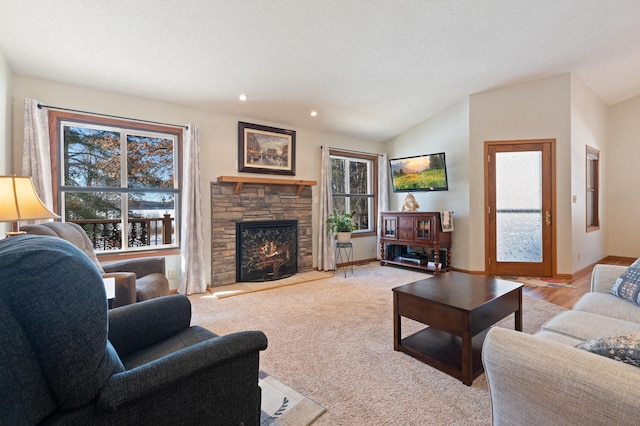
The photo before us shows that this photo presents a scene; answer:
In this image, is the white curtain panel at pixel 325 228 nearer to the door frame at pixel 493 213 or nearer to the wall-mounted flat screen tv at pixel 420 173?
the wall-mounted flat screen tv at pixel 420 173

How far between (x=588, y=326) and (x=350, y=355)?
1433 millimetres

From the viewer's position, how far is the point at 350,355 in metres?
2.23

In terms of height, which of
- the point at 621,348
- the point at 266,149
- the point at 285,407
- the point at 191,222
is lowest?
the point at 285,407

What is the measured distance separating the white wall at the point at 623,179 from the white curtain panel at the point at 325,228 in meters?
5.08

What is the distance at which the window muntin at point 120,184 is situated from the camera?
332 centimetres

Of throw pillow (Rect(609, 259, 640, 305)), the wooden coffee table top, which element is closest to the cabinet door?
the wooden coffee table top

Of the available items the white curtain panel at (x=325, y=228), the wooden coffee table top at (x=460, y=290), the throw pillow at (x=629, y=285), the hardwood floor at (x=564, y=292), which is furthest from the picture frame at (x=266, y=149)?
the throw pillow at (x=629, y=285)

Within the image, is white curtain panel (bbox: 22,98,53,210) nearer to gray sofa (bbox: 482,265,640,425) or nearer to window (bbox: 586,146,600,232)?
gray sofa (bbox: 482,265,640,425)

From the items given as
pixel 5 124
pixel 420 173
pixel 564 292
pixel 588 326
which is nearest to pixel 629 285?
pixel 588 326

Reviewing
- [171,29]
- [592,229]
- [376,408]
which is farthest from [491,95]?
[376,408]

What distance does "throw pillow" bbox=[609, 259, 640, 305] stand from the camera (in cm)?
194

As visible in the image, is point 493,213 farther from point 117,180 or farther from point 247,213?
point 117,180

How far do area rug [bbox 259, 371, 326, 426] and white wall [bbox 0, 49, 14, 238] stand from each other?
258cm

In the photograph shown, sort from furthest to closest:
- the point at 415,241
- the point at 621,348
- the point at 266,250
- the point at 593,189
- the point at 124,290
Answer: the point at 593,189 < the point at 415,241 < the point at 266,250 < the point at 124,290 < the point at 621,348
